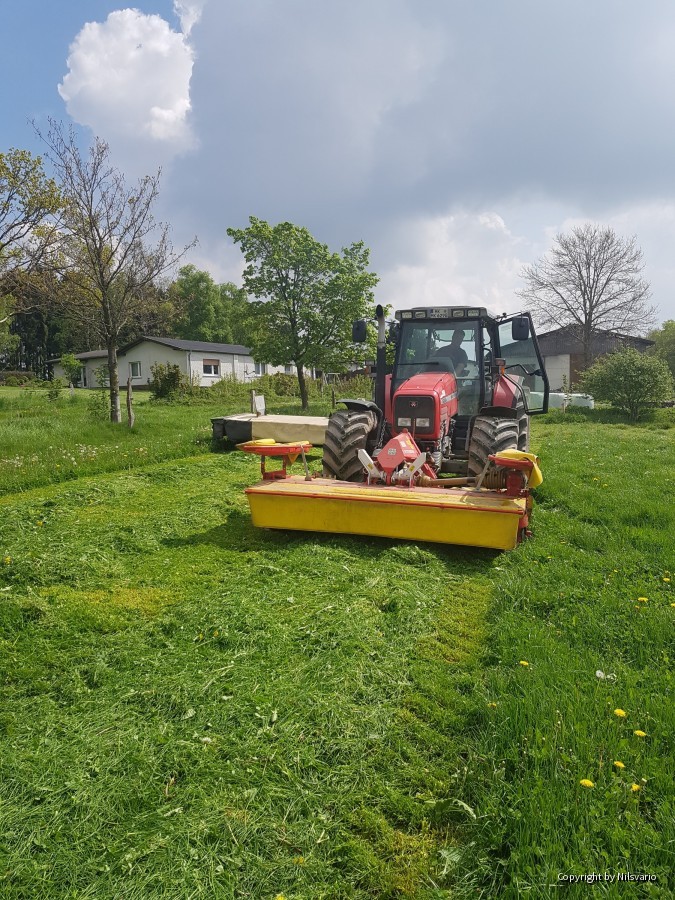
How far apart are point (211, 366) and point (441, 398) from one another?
32.1m

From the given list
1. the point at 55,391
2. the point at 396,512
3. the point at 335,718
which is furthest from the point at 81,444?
the point at 55,391

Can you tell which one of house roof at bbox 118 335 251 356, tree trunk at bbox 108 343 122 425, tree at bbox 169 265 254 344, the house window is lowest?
tree trunk at bbox 108 343 122 425

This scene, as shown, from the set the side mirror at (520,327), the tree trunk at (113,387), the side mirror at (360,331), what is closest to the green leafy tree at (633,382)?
Answer: the side mirror at (520,327)

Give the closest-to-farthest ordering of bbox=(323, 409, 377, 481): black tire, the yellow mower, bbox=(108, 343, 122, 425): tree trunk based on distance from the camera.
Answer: the yellow mower → bbox=(323, 409, 377, 481): black tire → bbox=(108, 343, 122, 425): tree trunk

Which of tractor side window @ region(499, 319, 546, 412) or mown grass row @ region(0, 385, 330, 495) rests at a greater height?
tractor side window @ region(499, 319, 546, 412)

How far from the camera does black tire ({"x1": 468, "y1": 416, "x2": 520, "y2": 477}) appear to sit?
6.09 metres

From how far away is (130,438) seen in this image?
11938mm

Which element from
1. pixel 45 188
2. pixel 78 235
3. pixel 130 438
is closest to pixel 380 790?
pixel 130 438

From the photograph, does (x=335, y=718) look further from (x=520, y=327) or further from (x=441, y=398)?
(x=520, y=327)

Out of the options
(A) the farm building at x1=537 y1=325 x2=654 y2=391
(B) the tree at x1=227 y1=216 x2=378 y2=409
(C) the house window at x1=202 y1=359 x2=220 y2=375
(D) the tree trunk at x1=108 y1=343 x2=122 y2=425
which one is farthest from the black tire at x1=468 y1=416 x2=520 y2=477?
(A) the farm building at x1=537 y1=325 x2=654 y2=391

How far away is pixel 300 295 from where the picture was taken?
21453mm

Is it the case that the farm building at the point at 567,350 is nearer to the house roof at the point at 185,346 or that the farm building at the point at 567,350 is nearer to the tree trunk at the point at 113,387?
the house roof at the point at 185,346

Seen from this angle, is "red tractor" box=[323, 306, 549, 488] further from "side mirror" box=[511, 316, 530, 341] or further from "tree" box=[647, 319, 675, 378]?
"tree" box=[647, 319, 675, 378]

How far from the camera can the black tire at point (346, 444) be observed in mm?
6203
